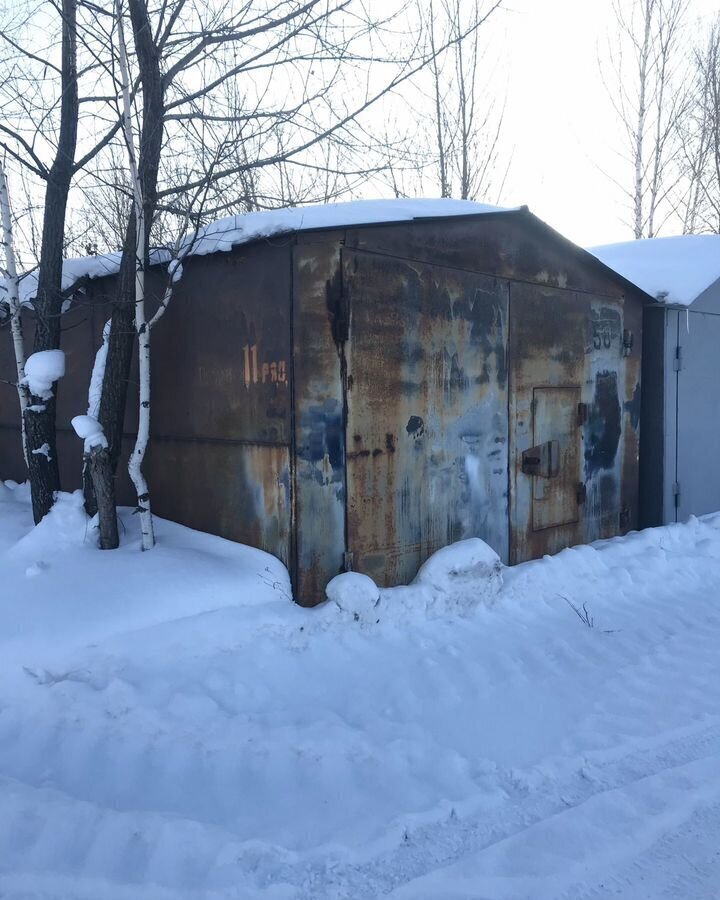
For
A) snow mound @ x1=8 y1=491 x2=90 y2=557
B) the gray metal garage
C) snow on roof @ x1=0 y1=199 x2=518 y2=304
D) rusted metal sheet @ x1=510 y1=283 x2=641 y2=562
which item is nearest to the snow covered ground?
snow mound @ x1=8 y1=491 x2=90 y2=557

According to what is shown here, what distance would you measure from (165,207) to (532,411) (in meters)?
3.05

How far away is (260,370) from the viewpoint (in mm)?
4289

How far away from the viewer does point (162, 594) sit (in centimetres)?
380

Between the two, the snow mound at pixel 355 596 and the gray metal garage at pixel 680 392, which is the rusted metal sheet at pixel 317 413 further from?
the gray metal garage at pixel 680 392

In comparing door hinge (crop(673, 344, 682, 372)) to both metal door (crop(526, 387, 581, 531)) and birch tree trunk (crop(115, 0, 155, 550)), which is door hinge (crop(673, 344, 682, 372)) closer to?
metal door (crop(526, 387, 581, 531))

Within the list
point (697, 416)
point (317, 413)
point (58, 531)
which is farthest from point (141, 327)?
point (697, 416)

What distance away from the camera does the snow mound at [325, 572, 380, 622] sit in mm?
4109

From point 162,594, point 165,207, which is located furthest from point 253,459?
point 165,207

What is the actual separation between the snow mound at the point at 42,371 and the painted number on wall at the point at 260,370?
150 centimetres

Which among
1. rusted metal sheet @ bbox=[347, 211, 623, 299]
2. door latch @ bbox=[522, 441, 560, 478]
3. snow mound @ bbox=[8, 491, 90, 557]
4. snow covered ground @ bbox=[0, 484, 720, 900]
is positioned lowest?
snow covered ground @ bbox=[0, 484, 720, 900]

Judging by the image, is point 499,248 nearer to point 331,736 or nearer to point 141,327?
point 141,327

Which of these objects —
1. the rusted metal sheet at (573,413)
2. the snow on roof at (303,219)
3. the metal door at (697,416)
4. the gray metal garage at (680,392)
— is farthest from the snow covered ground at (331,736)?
the metal door at (697,416)

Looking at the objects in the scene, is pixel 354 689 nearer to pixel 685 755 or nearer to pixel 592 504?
pixel 685 755

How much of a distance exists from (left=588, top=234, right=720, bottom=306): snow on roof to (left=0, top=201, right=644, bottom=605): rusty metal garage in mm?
1141
